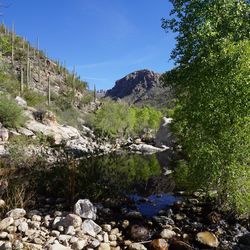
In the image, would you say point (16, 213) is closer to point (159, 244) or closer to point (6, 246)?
point (6, 246)

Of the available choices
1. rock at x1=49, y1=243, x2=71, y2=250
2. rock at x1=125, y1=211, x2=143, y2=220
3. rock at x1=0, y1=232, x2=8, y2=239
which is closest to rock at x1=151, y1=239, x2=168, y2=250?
rock at x1=125, y1=211, x2=143, y2=220

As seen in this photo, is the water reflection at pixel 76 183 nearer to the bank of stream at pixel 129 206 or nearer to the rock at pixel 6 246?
the bank of stream at pixel 129 206

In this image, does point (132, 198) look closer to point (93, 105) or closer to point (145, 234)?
point (145, 234)

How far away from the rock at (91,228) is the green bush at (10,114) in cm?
1774

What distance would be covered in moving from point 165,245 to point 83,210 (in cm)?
217

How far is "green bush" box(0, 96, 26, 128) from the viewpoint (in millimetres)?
23672

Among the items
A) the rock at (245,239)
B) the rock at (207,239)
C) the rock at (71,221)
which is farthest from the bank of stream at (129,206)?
the rock at (71,221)

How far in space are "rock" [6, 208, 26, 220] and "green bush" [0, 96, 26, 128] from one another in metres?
17.0

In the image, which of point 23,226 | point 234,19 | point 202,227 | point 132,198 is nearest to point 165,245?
point 202,227

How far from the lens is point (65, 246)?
6.68 meters

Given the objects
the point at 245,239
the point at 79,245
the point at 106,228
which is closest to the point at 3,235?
the point at 79,245

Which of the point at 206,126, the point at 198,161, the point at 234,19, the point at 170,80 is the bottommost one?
the point at 198,161

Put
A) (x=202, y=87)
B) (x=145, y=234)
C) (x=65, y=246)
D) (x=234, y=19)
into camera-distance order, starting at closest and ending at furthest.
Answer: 1. (x=65, y=246)
2. (x=145, y=234)
3. (x=202, y=87)
4. (x=234, y=19)

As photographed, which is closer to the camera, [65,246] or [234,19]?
[65,246]
